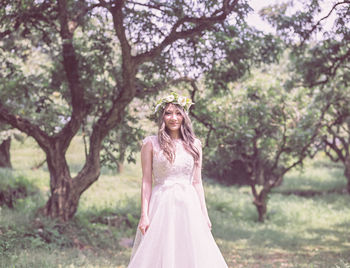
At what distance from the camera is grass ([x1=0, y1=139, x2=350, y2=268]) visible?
8.27 metres

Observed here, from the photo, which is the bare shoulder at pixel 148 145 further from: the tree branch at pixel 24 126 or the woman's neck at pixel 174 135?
the tree branch at pixel 24 126

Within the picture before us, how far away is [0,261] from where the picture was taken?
6508 mm

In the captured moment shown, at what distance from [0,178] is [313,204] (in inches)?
579

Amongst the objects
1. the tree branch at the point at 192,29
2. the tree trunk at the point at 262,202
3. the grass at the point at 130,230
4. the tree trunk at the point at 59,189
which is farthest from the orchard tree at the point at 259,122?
→ the tree trunk at the point at 59,189

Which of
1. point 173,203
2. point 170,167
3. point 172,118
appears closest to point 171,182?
point 170,167

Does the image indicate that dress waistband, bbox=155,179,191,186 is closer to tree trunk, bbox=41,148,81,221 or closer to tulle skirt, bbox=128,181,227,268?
tulle skirt, bbox=128,181,227,268

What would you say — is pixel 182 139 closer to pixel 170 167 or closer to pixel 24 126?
pixel 170 167

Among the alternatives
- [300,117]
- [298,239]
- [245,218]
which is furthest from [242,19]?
[245,218]

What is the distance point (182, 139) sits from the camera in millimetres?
5156

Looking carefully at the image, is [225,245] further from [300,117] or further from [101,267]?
[300,117]

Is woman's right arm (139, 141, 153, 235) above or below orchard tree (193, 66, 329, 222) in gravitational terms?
below

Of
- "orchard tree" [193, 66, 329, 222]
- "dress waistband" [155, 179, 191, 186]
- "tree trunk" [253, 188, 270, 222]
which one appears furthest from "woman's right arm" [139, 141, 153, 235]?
"tree trunk" [253, 188, 270, 222]

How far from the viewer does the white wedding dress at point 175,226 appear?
174 inches

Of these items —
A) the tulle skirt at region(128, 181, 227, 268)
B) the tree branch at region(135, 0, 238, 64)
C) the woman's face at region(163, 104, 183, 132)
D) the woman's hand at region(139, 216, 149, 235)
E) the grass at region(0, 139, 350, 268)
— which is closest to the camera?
the tulle skirt at region(128, 181, 227, 268)
